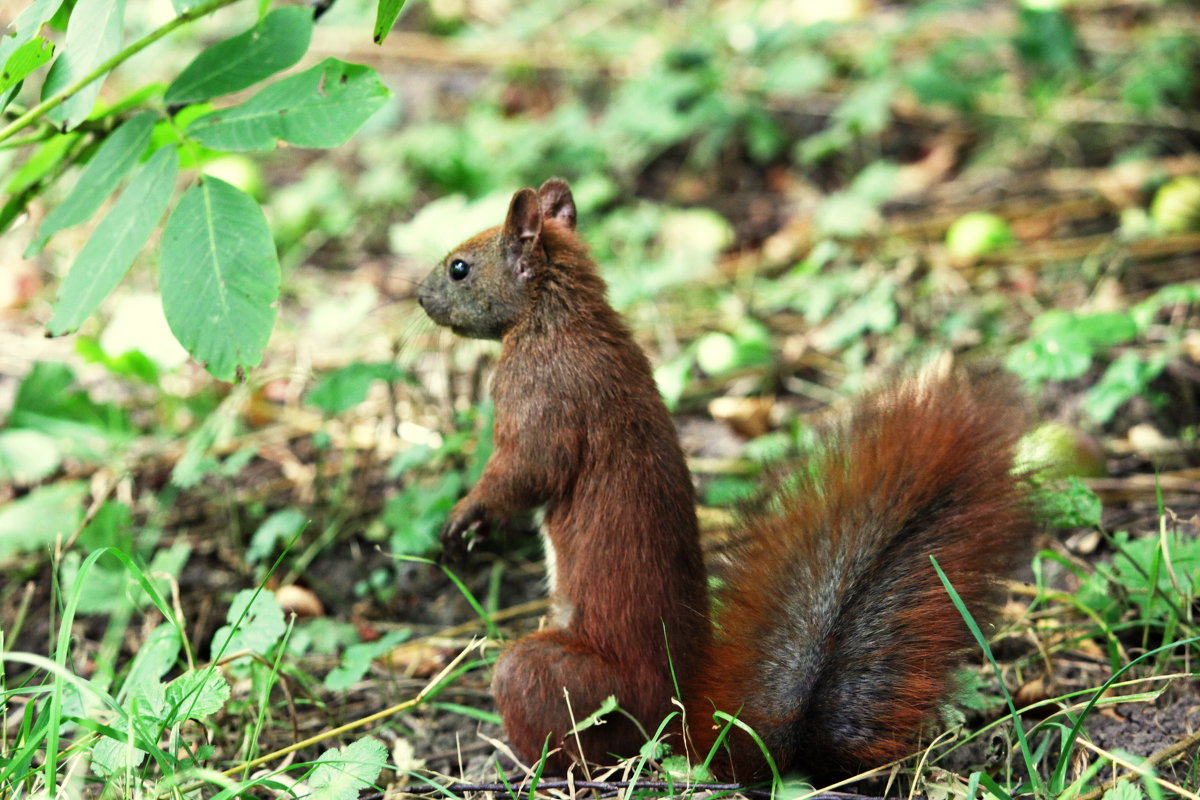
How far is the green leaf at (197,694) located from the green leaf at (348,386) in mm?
799

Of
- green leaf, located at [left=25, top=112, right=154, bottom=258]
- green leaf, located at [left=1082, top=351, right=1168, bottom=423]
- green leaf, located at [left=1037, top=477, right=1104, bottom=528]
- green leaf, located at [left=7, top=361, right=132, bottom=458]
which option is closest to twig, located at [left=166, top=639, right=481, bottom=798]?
green leaf, located at [left=25, top=112, right=154, bottom=258]

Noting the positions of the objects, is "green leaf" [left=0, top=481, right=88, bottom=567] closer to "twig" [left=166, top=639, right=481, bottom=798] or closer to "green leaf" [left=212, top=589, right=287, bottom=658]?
"green leaf" [left=212, top=589, right=287, bottom=658]

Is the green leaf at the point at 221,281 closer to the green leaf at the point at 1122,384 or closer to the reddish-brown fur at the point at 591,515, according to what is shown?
the reddish-brown fur at the point at 591,515

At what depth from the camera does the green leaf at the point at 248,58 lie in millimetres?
1803

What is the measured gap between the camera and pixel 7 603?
252 cm

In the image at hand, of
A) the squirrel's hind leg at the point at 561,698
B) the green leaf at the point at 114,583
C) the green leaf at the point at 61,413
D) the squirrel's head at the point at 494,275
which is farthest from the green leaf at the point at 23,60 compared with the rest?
the green leaf at the point at 61,413

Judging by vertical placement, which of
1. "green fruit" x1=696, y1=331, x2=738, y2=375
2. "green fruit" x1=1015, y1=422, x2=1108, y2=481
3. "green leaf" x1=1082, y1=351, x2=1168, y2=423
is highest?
"green fruit" x1=696, y1=331, x2=738, y2=375

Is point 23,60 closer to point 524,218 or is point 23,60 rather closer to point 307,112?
point 307,112

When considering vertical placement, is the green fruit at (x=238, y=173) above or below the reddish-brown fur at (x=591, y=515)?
above

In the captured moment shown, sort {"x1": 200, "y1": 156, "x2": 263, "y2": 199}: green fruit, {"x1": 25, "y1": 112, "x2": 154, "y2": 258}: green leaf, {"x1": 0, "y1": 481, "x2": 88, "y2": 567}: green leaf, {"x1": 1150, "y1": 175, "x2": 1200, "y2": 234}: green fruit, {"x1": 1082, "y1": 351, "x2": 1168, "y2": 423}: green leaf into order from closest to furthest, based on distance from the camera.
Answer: {"x1": 25, "y1": 112, "x2": 154, "y2": 258}: green leaf → {"x1": 1082, "y1": 351, "x2": 1168, "y2": 423}: green leaf → {"x1": 0, "y1": 481, "x2": 88, "y2": 567}: green leaf → {"x1": 1150, "y1": 175, "x2": 1200, "y2": 234}: green fruit → {"x1": 200, "y1": 156, "x2": 263, "y2": 199}: green fruit

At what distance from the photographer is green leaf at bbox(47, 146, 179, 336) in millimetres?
1716

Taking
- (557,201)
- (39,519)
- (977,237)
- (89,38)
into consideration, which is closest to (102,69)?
(89,38)

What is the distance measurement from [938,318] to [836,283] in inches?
12.5

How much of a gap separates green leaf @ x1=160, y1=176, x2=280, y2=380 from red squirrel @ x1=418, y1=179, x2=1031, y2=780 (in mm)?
434
